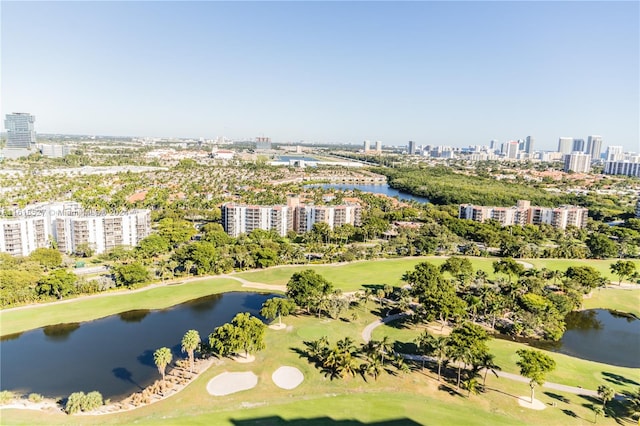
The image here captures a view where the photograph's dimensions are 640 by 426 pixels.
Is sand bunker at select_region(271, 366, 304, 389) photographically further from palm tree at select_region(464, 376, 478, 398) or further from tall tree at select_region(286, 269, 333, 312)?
palm tree at select_region(464, 376, 478, 398)

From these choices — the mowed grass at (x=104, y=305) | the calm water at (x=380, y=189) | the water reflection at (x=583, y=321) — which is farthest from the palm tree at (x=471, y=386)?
the calm water at (x=380, y=189)

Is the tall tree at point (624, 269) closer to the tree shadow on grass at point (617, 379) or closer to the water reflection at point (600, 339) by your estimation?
the water reflection at point (600, 339)

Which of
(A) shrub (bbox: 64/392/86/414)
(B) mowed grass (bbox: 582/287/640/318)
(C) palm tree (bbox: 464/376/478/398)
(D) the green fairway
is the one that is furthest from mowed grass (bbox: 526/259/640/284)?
(A) shrub (bbox: 64/392/86/414)

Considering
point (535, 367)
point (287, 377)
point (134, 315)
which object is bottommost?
point (134, 315)

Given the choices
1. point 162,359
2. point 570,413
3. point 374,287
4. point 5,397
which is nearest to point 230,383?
point 162,359

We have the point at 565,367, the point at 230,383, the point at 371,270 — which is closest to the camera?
the point at 230,383

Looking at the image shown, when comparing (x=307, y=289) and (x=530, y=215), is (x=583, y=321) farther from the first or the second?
(x=530, y=215)
